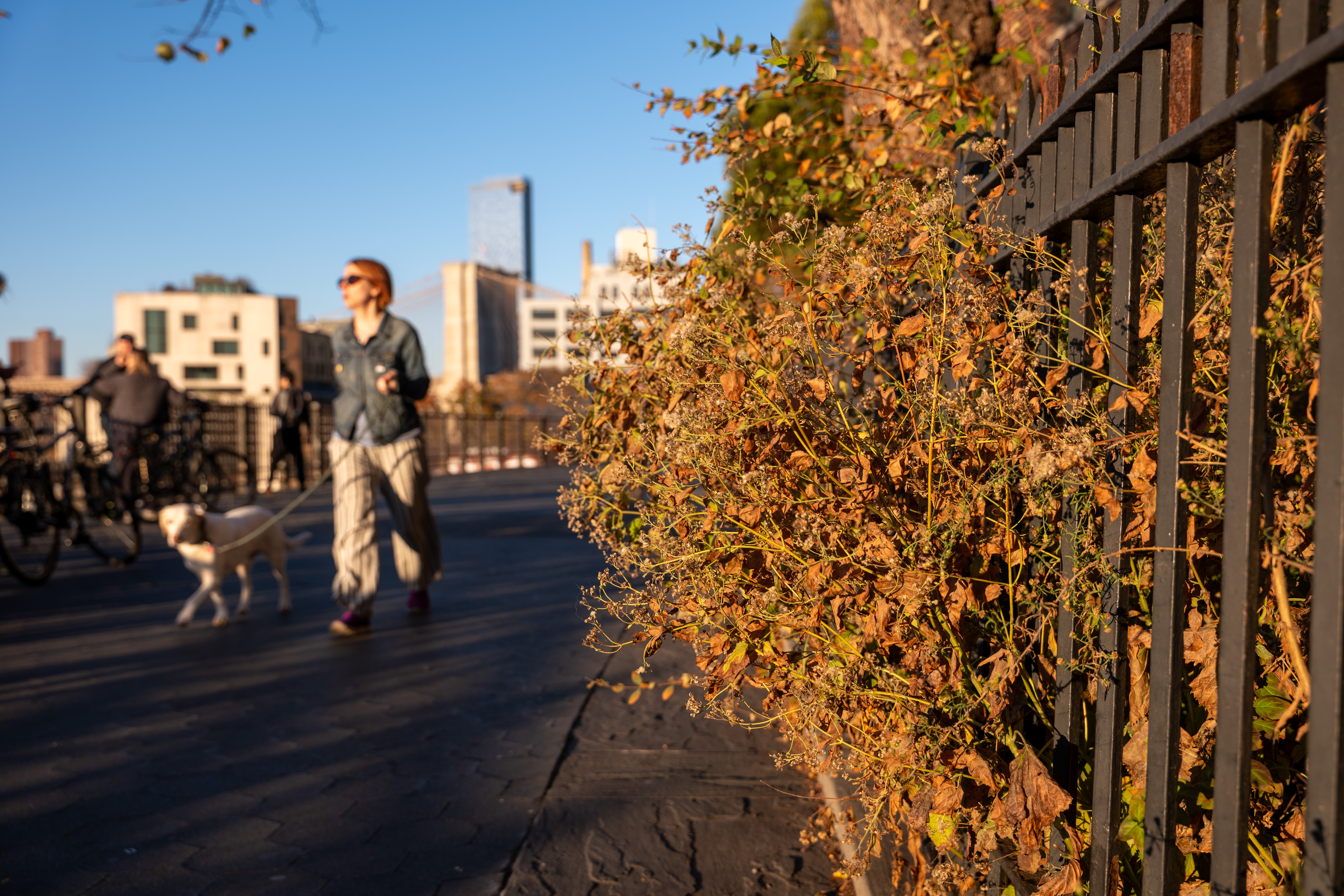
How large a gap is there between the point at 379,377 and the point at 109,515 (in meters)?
5.34

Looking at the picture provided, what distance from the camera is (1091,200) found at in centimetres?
179

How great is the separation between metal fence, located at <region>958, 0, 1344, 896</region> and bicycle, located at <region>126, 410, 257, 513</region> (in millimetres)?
9833

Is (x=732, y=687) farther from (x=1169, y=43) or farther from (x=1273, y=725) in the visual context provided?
(x=1169, y=43)

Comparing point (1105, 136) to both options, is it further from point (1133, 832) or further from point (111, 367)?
point (111, 367)

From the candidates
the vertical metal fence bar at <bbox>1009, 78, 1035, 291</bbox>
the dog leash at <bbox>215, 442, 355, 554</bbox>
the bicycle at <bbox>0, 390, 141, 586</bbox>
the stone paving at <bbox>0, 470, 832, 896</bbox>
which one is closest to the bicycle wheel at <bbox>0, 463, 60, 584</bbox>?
the bicycle at <bbox>0, 390, 141, 586</bbox>

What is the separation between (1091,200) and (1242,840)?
1048mm

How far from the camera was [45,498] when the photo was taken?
8.42m

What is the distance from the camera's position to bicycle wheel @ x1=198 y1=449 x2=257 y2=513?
12.3 meters

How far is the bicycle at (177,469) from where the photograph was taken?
10539 millimetres

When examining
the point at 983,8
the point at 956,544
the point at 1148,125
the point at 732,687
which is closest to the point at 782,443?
the point at 956,544

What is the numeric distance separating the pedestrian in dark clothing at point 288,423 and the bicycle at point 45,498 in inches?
245

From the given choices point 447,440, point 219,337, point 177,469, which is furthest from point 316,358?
point 177,469

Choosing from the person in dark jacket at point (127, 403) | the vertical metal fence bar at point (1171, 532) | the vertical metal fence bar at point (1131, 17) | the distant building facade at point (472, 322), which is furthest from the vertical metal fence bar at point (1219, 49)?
the distant building facade at point (472, 322)

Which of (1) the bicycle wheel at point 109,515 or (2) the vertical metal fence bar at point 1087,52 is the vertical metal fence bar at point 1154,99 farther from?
(1) the bicycle wheel at point 109,515
